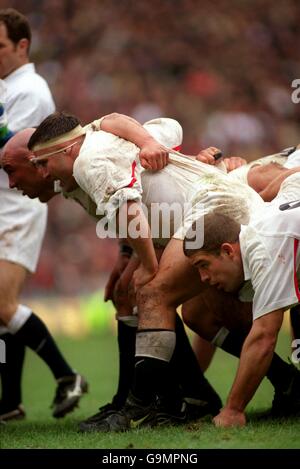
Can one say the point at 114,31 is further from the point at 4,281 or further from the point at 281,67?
the point at 4,281

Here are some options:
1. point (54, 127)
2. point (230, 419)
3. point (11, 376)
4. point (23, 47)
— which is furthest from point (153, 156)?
point (11, 376)

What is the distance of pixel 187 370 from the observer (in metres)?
5.40

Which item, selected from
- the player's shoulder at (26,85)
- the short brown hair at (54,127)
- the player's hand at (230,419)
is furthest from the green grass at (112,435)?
the player's shoulder at (26,85)

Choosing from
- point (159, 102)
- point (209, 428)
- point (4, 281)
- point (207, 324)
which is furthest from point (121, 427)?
point (159, 102)

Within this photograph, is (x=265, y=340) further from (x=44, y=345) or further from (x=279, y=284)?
(x=44, y=345)

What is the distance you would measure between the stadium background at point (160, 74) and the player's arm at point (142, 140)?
848cm

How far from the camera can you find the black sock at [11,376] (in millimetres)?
6504

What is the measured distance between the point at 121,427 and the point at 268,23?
12.3m

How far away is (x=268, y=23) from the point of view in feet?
53.3

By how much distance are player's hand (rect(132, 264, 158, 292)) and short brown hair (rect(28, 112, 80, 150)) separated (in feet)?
2.59

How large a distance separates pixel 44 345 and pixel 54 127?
184cm

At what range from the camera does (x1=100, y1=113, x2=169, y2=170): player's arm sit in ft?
16.2

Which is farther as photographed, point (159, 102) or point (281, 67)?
point (281, 67)

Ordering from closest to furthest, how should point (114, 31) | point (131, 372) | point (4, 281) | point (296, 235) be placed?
point (296, 235)
point (131, 372)
point (4, 281)
point (114, 31)
